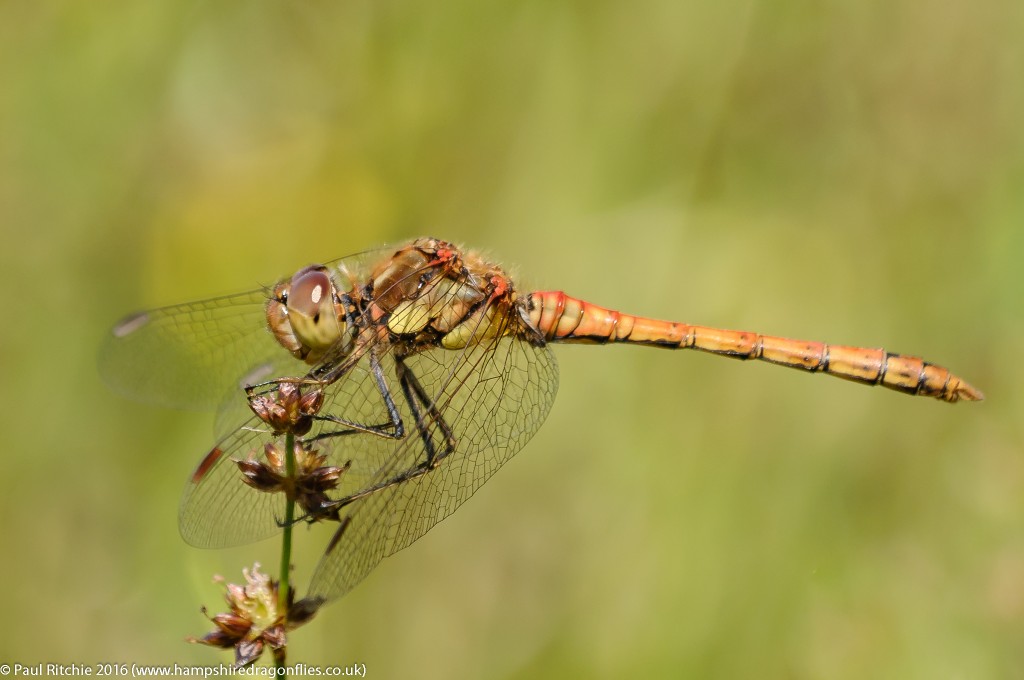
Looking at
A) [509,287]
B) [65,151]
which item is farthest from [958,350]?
[65,151]

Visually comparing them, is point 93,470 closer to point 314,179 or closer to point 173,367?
point 173,367

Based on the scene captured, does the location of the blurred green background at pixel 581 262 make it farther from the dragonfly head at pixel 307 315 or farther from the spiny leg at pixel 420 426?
the dragonfly head at pixel 307 315

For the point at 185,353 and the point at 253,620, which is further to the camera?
the point at 185,353

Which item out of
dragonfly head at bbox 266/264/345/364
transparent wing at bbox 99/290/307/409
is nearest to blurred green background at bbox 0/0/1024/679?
transparent wing at bbox 99/290/307/409

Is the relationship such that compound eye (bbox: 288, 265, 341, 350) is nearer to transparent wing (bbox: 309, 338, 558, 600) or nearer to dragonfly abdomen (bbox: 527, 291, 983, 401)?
transparent wing (bbox: 309, 338, 558, 600)

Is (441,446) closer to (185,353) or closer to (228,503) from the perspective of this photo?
(228,503)

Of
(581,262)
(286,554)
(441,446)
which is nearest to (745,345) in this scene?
(581,262)

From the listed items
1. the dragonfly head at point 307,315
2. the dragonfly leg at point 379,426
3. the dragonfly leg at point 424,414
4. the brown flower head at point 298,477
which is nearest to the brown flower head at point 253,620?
the brown flower head at point 298,477
